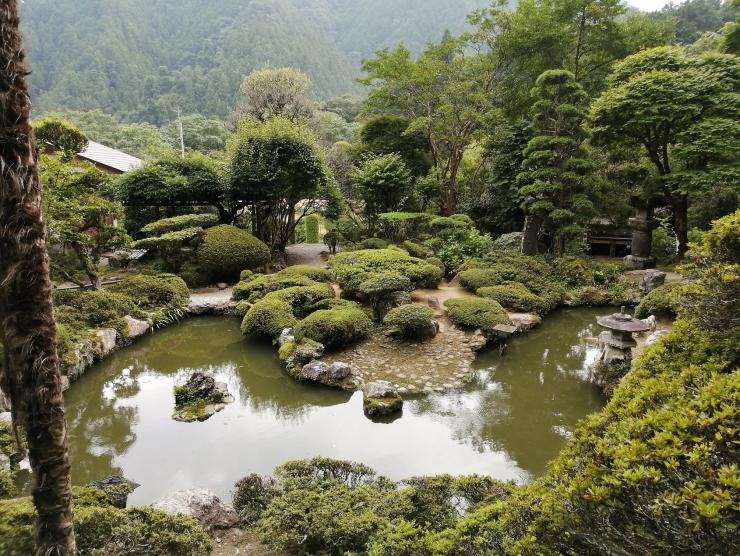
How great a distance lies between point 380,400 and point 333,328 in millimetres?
2154

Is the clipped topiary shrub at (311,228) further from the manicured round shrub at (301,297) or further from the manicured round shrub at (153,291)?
the manicured round shrub at (301,297)

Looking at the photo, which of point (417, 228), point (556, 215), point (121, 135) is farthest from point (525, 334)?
point (121, 135)

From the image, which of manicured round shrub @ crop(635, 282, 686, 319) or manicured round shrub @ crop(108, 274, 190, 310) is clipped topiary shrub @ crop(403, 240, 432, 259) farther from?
manicured round shrub @ crop(108, 274, 190, 310)

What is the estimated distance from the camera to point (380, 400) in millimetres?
6430

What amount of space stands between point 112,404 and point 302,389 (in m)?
2.95

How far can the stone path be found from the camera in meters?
15.4

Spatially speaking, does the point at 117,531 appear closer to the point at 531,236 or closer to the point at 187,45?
the point at 531,236

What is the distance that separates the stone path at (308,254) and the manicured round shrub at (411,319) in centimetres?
620

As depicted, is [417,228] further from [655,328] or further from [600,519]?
→ [600,519]

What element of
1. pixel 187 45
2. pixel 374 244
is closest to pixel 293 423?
pixel 374 244

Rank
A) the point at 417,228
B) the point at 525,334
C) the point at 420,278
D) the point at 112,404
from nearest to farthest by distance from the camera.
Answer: the point at 112,404 < the point at 525,334 < the point at 420,278 < the point at 417,228

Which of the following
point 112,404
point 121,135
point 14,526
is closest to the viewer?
point 14,526

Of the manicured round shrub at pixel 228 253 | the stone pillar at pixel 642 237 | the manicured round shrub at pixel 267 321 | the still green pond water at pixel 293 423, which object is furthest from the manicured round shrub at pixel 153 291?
the stone pillar at pixel 642 237

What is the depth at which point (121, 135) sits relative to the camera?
31484 millimetres
